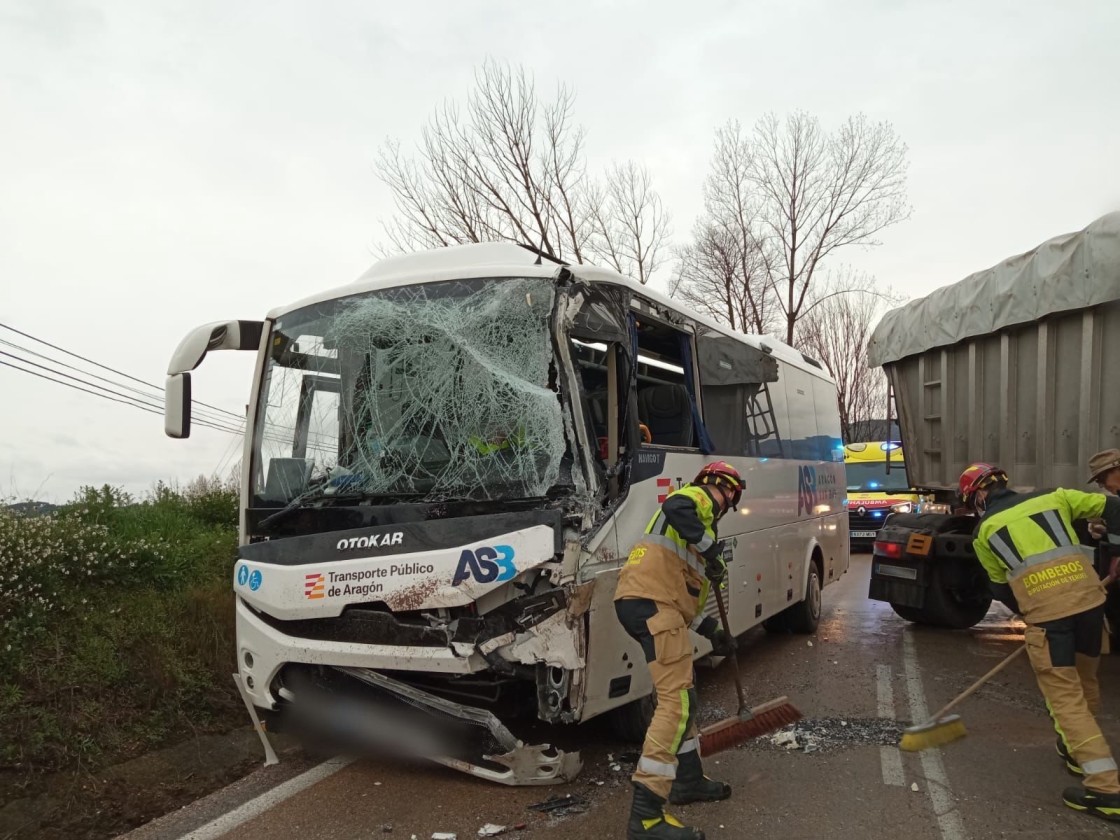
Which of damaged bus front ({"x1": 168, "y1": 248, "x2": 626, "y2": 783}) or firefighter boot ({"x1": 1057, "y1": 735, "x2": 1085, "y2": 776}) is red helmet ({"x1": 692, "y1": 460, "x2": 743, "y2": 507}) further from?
firefighter boot ({"x1": 1057, "y1": 735, "x2": 1085, "y2": 776})

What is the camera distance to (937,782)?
440 centimetres

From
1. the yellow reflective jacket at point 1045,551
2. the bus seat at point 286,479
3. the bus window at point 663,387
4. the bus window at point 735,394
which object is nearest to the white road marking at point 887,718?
the yellow reflective jacket at point 1045,551

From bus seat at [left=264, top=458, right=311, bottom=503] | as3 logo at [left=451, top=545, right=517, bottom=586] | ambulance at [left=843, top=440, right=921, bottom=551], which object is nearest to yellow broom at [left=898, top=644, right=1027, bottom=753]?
as3 logo at [left=451, top=545, right=517, bottom=586]

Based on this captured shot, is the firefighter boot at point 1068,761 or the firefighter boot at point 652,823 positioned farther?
the firefighter boot at point 1068,761

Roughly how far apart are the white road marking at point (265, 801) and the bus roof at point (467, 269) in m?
2.81

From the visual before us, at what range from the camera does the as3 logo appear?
3.88 metres

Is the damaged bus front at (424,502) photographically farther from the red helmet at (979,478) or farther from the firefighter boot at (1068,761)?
the firefighter boot at (1068,761)

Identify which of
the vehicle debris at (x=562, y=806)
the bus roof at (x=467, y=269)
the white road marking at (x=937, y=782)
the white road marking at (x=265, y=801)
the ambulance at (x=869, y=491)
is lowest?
the white road marking at (x=265, y=801)

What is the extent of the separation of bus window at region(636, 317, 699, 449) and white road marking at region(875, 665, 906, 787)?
221 centimetres

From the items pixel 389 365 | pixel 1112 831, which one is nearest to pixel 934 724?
pixel 1112 831

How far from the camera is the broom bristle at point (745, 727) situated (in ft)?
14.9

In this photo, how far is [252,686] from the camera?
15.2 feet

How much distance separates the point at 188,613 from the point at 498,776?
3877mm

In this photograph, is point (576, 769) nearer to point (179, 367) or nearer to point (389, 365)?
point (389, 365)
